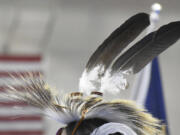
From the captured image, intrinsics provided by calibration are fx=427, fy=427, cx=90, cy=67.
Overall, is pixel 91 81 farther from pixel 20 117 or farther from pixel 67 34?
pixel 67 34

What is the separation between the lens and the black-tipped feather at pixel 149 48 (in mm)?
1126

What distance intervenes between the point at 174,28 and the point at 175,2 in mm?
2038

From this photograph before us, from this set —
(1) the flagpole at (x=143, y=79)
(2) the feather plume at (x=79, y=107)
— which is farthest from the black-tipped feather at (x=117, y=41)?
(1) the flagpole at (x=143, y=79)

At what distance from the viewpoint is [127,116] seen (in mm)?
949

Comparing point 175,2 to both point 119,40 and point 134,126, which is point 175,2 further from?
point 134,126

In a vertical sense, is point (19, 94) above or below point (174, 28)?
below

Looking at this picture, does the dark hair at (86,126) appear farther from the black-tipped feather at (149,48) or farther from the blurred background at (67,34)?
the blurred background at (67,34)

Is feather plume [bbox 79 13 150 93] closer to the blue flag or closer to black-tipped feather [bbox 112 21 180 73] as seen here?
black-tipped feather [bbox 112 21 180 73]

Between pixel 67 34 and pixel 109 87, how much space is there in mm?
2067

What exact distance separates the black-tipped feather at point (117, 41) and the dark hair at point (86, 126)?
18cm

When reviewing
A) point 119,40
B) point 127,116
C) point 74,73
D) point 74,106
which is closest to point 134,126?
point 127,116

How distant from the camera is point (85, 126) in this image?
0.93 m

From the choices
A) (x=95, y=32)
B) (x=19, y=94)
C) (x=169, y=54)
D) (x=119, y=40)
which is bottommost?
(x=19, y=94)

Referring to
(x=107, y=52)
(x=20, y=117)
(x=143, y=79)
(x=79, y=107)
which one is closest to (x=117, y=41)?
(x=107, y=52)
